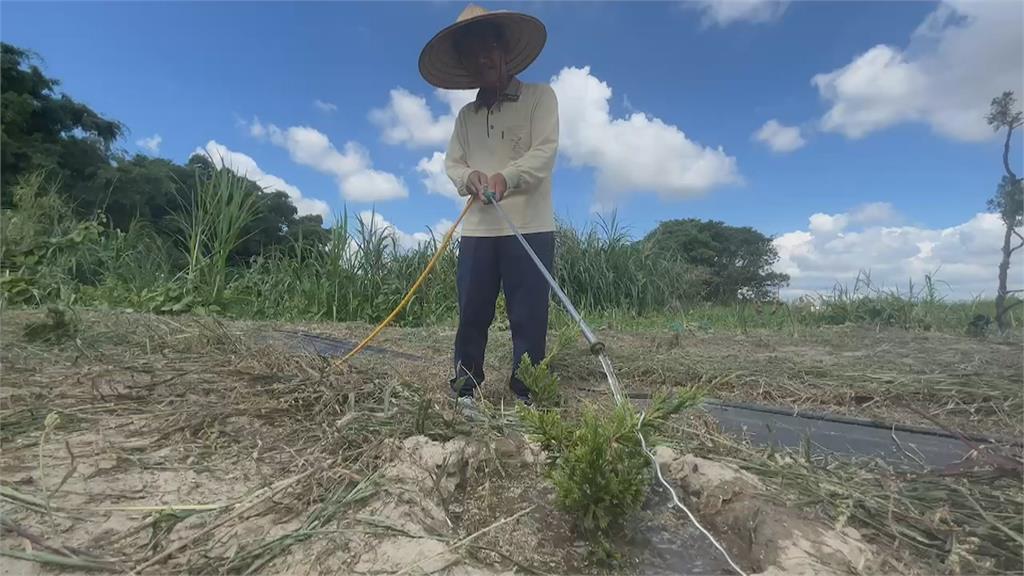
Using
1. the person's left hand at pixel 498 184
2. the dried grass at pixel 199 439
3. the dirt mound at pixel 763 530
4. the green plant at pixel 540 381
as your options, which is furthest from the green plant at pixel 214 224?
the dirt mound at pixel 763 530

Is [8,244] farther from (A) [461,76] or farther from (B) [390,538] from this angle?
(B) [390,538]

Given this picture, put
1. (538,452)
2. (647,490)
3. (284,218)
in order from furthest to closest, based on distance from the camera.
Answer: (284,218), (538,452), (647,490)

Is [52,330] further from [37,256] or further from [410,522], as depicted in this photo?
[37,256]

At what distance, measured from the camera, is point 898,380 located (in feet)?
8.96

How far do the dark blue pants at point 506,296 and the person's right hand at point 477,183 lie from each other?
0.65ft

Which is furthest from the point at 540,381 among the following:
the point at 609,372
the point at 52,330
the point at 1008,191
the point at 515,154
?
the point at 1008,191

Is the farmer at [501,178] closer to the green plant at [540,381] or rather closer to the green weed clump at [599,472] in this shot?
the green plant at [540,381]

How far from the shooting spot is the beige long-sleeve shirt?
2.39 metres

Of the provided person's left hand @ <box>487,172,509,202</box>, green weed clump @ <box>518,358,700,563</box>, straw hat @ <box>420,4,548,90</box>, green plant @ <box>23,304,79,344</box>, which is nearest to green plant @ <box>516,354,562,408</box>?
green weed clump @ <box>518,358,700,563</box>

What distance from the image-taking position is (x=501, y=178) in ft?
7.60

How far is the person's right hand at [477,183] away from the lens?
92.9 inches

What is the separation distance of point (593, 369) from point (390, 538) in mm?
2062

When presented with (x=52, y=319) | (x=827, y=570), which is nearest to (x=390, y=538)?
(x=827, y=570)

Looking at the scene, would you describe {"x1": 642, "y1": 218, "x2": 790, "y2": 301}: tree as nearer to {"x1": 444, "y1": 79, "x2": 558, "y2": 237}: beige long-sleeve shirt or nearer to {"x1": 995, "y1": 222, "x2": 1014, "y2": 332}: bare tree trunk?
{"x1": 995, "y1": 222, "x2": 1014, "y2": 332}: bare tree trunk
